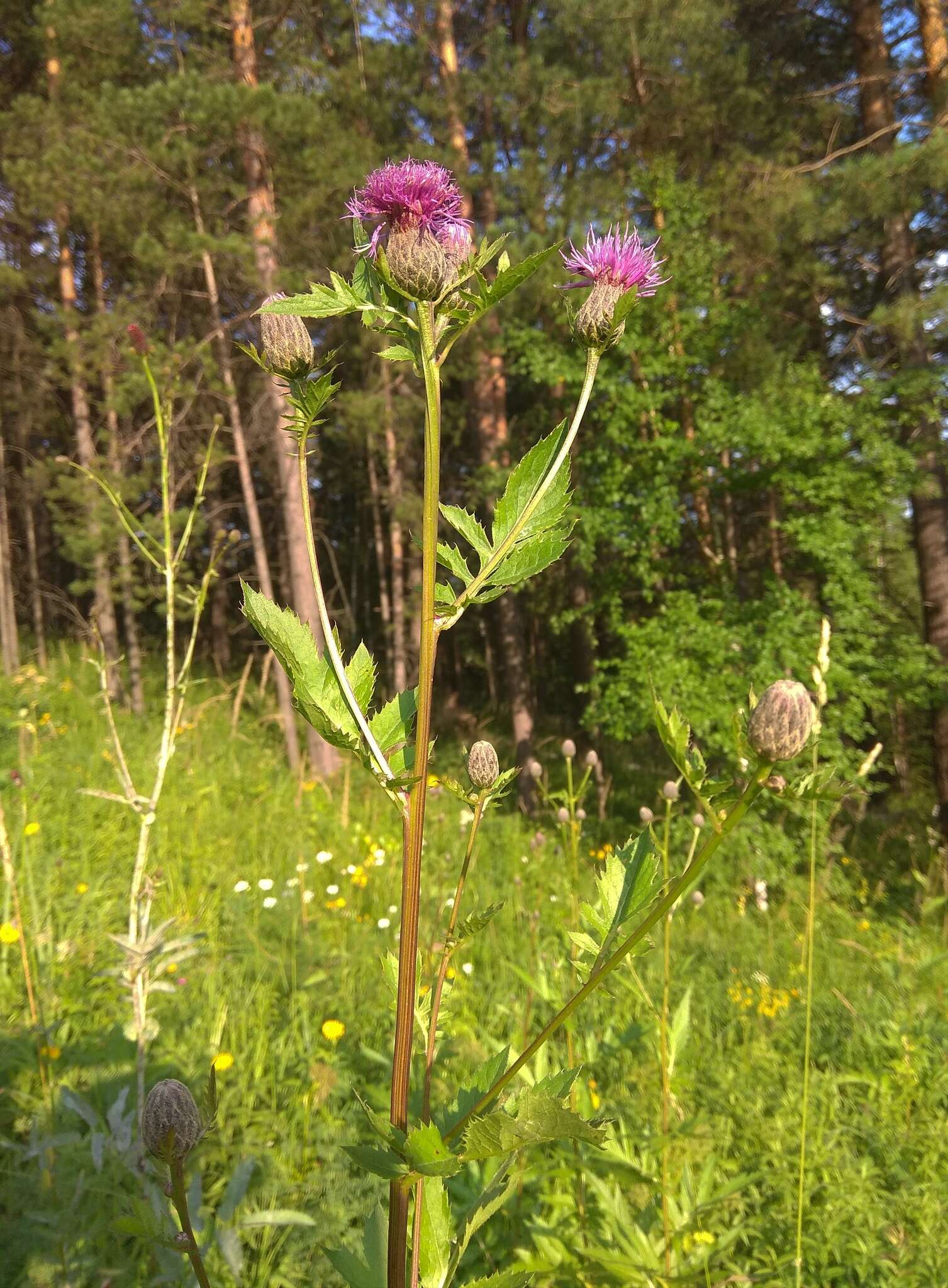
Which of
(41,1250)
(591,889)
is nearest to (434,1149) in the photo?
(41,1250)

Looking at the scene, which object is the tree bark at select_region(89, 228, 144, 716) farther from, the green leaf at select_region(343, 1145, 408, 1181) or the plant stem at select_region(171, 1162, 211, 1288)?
the green leaf at select_region(343, 1145, 408, 1181)

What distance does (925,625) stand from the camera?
700cm

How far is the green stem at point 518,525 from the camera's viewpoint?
0.74 metres

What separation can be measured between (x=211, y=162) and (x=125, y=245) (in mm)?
1760

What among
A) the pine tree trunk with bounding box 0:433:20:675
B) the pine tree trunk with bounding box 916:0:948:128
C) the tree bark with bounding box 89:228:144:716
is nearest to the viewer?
the pine tree trunk with bounding box 916:0:948:128

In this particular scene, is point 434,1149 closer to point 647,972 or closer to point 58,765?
point 647,972

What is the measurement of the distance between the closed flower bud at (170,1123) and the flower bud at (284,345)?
838 mm

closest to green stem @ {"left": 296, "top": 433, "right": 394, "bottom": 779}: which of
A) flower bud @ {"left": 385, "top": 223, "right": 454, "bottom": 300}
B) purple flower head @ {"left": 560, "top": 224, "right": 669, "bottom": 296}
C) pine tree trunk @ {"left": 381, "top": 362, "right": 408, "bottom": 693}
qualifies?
flower bud @ {"left": 385, "top": 223, "right": 454, "bottom": 300}

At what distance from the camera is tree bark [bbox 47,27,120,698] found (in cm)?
796

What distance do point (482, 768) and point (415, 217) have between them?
0.70 metres

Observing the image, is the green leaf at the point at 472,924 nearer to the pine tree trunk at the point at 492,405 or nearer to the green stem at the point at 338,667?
the green stem at the point at 338,667

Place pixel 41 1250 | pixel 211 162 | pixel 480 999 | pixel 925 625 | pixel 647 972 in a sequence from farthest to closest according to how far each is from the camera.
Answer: pixel 211 162 → pixel 925 625 → pixel 647 972 → pixel 480 999 → pixel 41 1250

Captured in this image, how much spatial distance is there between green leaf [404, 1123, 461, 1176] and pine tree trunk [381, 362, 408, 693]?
7792 millimetres

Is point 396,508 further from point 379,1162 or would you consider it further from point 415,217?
point 379,1162
